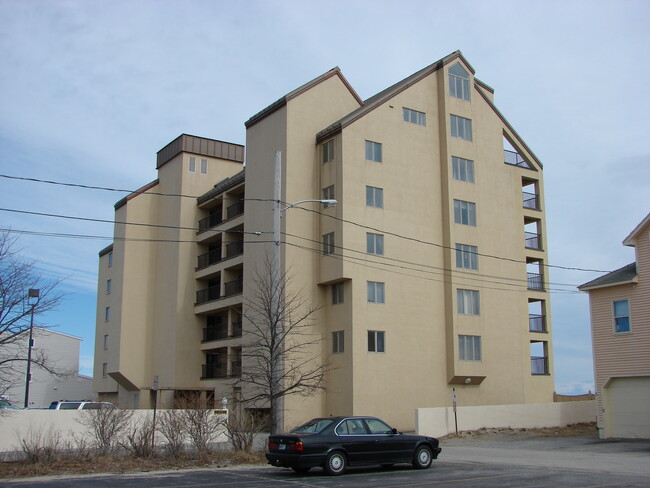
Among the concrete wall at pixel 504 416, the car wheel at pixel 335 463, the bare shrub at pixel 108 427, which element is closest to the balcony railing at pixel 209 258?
the concrete wall at pixel 504 416

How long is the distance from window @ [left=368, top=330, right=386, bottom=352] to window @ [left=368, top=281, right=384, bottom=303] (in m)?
1.70

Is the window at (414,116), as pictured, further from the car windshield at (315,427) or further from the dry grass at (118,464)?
the car windshield at (315,427)

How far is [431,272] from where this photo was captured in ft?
132

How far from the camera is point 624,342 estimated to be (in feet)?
101

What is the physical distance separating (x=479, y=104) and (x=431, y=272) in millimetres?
11844

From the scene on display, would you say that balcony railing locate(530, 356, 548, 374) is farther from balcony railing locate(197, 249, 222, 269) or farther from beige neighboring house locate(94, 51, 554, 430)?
balcony railing locate(197, 249, 222, 269)

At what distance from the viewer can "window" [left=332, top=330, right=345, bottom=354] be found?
3747 cm

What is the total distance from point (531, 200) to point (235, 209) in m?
19.8

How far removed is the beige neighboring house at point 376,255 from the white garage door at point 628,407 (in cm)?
984

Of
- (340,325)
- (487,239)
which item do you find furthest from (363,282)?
(487,239)

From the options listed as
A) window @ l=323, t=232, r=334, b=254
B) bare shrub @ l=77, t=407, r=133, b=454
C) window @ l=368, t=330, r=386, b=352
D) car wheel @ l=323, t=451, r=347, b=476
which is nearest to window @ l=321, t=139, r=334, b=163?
window @ l=323, t=232, r=334, b=254

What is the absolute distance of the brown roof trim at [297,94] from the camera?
40.3m

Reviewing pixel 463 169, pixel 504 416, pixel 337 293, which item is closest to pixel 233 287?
pixel 337 293

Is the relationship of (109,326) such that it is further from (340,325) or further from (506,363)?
(506,363)
